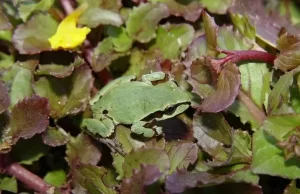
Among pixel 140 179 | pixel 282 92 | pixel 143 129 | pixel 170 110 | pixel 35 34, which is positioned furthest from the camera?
pixel 35 34

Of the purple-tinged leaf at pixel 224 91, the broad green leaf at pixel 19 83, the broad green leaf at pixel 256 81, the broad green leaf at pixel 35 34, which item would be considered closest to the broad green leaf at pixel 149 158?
the purple-tinged leaf at pixel 224 91

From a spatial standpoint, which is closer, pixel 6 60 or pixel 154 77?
pixel 154 77

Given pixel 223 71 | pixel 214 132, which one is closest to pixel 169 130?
pixel 214 132

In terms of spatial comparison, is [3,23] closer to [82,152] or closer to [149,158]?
[82,152]

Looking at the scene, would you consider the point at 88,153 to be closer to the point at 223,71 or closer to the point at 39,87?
the point at 39,87

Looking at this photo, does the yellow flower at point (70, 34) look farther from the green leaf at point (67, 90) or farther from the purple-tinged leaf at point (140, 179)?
the purple-tinged leaf at point (140, 179)

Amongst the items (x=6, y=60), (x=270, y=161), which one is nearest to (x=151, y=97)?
(x=270, y=161)
